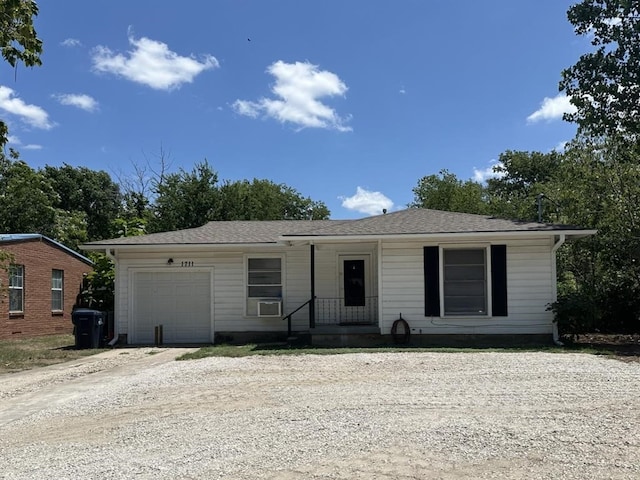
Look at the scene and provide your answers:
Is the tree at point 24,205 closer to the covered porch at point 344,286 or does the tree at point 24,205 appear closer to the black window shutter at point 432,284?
the covered porch at point 344,286

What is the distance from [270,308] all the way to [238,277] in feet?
4.08

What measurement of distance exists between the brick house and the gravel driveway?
9305mm

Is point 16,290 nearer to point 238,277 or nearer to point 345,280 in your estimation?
point 238,277

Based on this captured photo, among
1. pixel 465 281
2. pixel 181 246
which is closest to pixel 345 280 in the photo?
pixel 465 281

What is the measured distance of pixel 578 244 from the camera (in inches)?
679

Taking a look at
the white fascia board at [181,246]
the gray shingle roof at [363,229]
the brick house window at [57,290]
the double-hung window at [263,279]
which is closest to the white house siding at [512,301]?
the gray shingle roof at [363,229]

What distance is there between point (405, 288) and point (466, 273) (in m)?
1.50

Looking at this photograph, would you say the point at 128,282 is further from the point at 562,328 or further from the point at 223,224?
the point at 562,328

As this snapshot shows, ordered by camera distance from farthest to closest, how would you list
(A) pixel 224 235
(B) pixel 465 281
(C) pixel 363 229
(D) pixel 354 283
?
(A) pixel 224 235 < (D) pixel 354 283 < (C) pixel 363 229 < (B) pixel 465 281

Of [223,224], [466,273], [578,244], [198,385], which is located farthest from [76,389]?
[578,244]

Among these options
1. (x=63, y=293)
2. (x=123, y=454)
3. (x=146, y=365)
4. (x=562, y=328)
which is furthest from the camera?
(x=63, y=293)

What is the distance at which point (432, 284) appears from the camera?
13.4m

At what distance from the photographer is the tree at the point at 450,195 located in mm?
34594

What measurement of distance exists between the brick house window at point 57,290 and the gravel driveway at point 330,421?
38.9ft
